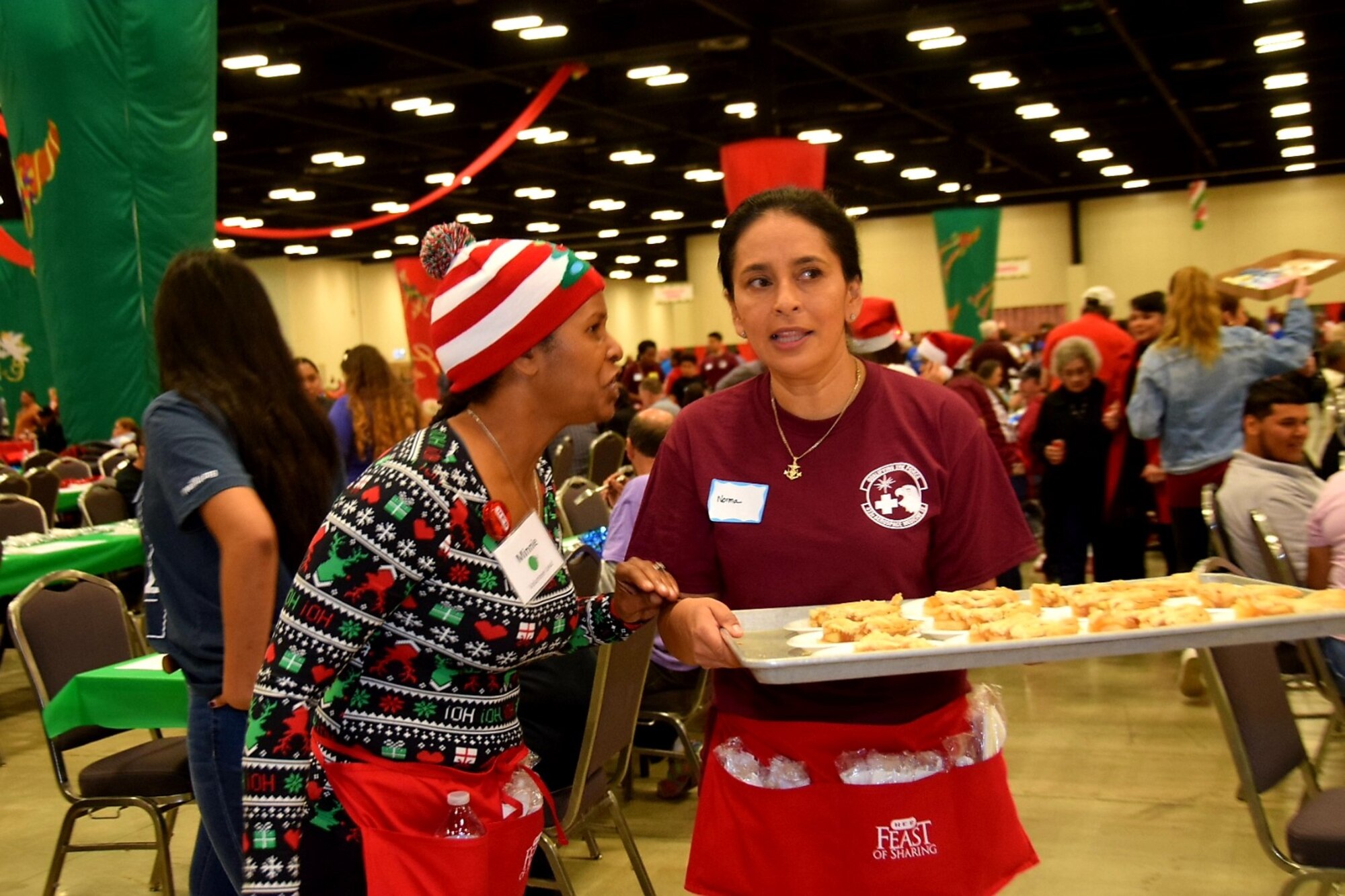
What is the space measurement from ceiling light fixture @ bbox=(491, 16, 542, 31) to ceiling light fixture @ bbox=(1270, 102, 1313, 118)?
11.7 m

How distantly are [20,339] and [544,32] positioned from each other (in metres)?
7.33

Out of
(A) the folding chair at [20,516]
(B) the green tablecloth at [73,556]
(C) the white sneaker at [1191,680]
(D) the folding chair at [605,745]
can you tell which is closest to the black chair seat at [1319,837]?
(D) the folding chair at [605,745]

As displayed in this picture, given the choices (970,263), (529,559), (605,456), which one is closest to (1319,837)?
(529,559)

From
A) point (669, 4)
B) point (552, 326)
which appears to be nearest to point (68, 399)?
point (552, 326)

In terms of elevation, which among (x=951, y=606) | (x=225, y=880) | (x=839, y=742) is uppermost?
(x=951, y=606)

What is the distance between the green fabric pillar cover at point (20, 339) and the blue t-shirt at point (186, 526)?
1291 centimetres

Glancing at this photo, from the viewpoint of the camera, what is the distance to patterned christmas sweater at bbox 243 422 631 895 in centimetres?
143

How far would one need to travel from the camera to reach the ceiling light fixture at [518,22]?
37.3ft

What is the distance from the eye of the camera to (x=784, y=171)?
36.6 feet

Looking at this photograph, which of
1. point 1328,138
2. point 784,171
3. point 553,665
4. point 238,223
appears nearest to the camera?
point 553,665

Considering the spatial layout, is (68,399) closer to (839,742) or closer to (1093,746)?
(1093,746)

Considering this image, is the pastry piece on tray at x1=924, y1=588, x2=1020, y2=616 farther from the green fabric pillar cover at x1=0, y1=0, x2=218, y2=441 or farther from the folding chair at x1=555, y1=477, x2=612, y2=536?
the green fabric pillar cover at x1=0, y1=0, x2=218, y2=441

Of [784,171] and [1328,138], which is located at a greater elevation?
[1328,138]

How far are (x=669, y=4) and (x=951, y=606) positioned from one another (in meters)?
11.1
